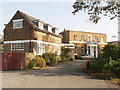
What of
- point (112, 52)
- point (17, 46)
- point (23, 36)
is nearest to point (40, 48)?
point (23, 36)

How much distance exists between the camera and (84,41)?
35.9 metres

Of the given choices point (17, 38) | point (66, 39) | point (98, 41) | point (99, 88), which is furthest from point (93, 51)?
point (99, 88)

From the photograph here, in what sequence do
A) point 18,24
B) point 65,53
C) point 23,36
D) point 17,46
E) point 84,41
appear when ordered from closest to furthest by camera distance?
point 23,36
point 17,46
point 18,24
point 65,53
point 84,41

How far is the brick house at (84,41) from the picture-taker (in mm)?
33750

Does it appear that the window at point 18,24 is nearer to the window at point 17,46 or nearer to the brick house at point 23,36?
the brick house at point 23,36

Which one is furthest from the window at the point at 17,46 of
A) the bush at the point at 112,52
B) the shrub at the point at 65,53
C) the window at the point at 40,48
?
the bush at the point at 112,52

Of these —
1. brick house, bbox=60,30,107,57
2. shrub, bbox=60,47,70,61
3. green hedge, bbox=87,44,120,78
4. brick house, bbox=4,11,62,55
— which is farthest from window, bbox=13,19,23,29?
brick house, bbox=60,30,107,57

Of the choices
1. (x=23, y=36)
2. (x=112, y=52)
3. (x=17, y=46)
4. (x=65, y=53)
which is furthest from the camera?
(x=65, y=53)

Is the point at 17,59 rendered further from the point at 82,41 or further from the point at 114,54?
the point at 82,41

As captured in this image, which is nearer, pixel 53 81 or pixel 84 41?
pixel 53 81

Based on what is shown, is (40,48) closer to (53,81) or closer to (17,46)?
(17,46)

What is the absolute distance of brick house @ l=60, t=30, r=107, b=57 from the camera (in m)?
33.8

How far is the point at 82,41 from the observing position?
35562 mm

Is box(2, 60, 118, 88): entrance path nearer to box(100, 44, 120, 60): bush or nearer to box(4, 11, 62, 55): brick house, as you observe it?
box(100, 44, 120, 60): bush
